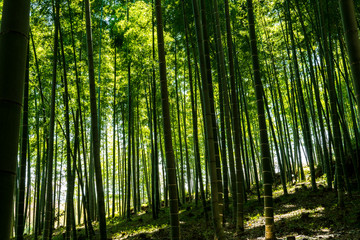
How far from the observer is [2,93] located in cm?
94

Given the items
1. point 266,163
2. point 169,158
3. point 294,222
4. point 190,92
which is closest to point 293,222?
point 294,222

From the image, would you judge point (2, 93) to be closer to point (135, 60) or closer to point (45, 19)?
point (45, 19)

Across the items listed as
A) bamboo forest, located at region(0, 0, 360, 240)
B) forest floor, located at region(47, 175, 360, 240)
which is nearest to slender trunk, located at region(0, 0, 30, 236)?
bamboo forest, located at region(0, 0, 360, 240)

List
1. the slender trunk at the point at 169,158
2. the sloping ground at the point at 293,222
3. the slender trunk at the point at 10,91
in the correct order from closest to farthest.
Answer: the slender trunk at the point at 10,91, the slender trunk at the point at 169,158, the sloping ground at the point at 293,222

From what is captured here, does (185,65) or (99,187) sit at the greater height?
(185,65)

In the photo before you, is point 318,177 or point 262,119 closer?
point 262,119

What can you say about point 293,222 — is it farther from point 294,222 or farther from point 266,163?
point 266,163

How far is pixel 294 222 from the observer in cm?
516

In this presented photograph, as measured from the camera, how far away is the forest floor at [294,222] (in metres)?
4.41

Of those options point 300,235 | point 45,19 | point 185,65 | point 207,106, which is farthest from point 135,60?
point 300,235

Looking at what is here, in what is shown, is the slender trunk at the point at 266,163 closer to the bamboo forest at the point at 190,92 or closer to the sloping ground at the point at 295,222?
the bamboo forest at the point at 190,92

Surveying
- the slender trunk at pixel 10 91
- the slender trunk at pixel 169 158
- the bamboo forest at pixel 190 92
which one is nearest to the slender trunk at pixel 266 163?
the bamboo forest at pixel 190 92

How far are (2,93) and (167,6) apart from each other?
714 centimetres

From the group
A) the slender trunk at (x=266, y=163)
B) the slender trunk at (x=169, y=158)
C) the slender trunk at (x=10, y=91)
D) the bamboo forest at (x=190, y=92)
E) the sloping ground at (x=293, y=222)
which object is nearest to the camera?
the slender trunk at (x=10, y=91)
